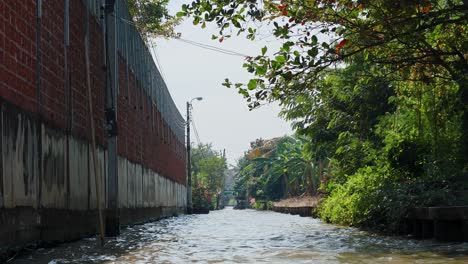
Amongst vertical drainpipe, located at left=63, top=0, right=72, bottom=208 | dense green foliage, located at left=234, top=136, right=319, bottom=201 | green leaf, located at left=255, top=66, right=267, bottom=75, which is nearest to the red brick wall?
vertical drainpipe, located at left=63, top=0, right=72, bottom=208

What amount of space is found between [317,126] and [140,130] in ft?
22.2

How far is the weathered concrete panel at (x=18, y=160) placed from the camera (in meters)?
7.30

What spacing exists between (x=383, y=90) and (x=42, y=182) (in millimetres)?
12267

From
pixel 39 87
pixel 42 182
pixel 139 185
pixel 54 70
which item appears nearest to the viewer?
pixel 42 182

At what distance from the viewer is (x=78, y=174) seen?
37.6ft

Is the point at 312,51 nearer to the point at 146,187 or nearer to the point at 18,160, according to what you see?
the point at 18,160

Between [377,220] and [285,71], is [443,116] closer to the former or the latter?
[377,220]

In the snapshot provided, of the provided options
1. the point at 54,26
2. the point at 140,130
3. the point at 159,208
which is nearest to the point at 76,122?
the point at 54,26

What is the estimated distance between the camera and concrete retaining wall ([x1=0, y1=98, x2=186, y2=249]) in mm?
7395

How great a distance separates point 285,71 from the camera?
964 centimetres

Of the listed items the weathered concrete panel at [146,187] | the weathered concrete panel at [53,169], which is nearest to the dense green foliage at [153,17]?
the weathered concrete panel at [146,187]

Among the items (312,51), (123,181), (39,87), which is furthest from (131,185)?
(312,51)

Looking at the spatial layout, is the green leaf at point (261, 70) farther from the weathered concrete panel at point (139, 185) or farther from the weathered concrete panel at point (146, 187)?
the weathered concrete panel at point (146, 187)

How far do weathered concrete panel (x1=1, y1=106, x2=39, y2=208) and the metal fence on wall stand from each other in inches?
243
